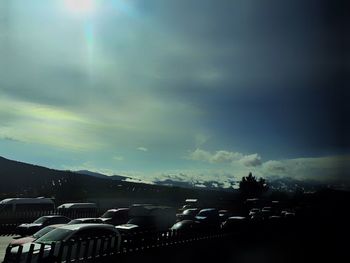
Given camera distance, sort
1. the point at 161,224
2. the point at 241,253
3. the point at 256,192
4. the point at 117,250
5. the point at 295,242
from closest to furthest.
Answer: the point at 117,250 → the point at 241,253 → the point at 295,242 → the point at 161,224 → the point at 256,192

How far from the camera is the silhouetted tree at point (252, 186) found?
269 ft

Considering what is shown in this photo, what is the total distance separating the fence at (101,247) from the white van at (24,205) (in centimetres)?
1945

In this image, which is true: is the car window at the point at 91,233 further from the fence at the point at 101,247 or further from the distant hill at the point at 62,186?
the distant hill at the point at 62,186

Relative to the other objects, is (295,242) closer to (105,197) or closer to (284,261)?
(284,261)

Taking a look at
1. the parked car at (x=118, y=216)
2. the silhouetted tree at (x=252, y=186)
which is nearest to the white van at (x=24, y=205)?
the parked car at (x=118, y=216)

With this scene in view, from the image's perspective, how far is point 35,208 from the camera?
30094 millimetres

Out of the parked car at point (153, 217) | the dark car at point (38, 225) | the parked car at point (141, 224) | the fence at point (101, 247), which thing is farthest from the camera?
the parked car at point (153, 217)

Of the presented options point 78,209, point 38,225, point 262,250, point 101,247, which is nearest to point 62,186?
point 78,209

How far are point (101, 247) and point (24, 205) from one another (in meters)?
23.2

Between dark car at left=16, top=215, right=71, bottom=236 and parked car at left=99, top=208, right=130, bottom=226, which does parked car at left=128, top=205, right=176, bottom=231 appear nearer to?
parked car at left=99, top=208, right=130, bottom=226

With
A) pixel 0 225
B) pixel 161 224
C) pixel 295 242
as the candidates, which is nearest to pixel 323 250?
pixel 295 242

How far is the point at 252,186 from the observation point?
273 ft

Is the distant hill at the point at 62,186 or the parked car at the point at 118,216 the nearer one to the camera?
the parked car at the point at 118,216

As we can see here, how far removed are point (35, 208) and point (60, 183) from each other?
872 inches
